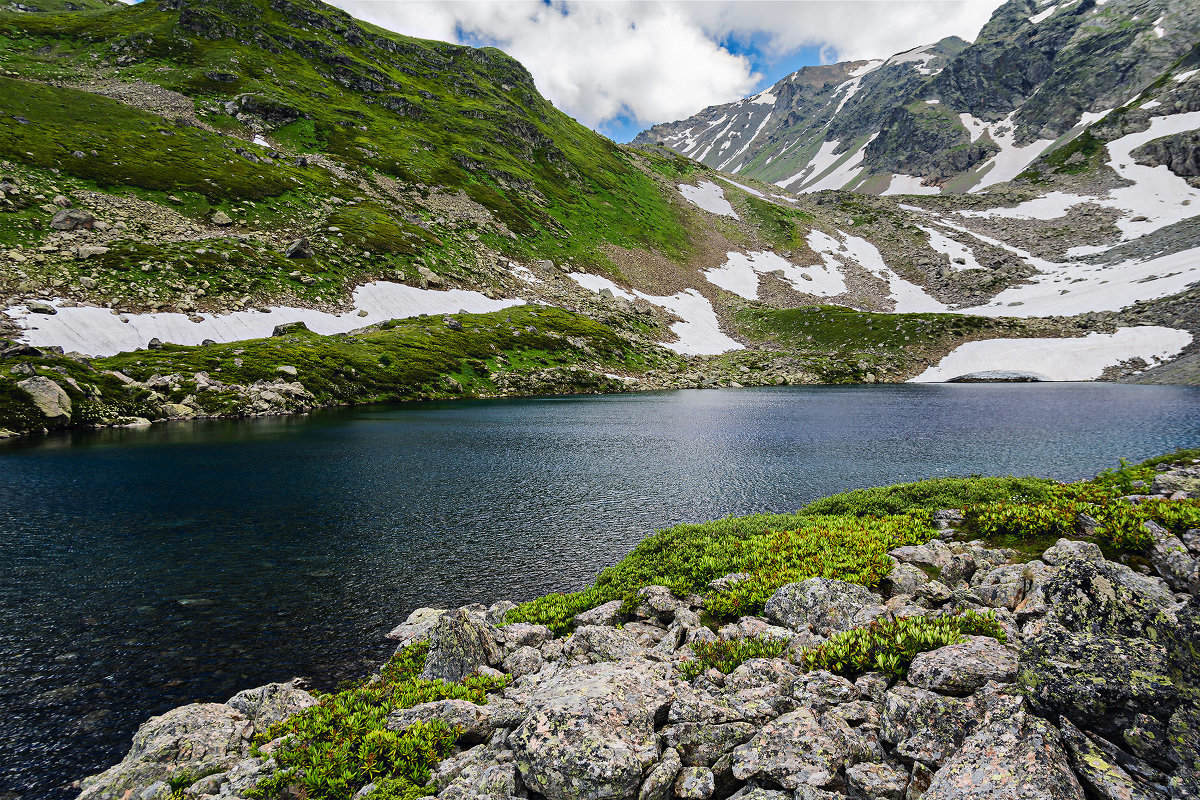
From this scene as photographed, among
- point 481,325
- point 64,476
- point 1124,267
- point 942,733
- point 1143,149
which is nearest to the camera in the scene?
point 942,733

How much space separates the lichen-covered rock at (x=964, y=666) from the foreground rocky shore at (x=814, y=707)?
0.10ft

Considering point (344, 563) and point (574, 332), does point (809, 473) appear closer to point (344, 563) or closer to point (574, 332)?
point (344, 563)

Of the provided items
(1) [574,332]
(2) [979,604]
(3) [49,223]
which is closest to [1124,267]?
(1) [574,332]

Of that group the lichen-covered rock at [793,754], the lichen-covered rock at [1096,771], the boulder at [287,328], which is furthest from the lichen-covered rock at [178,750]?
the boulder at [287,328]

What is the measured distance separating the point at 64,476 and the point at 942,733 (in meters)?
51.4

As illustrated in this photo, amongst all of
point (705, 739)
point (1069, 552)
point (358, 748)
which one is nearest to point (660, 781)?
point (705, 739)

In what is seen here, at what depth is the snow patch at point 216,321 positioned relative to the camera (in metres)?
63.3

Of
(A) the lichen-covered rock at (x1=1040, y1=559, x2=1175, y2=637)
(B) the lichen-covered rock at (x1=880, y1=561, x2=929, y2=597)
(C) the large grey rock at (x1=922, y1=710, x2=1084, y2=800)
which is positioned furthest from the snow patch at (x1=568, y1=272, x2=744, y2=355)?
(C) the large grey rock at (x1=922, y1=710, x2=1084, y2=800)

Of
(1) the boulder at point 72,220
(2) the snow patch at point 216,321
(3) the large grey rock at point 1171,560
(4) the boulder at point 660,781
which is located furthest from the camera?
(1) the boulder at point 72,220

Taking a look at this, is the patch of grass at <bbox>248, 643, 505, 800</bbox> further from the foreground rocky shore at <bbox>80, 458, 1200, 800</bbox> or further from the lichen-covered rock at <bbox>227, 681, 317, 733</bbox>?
the lichen-covered rock at <bbox>227, 681, 317, 733</bbox>

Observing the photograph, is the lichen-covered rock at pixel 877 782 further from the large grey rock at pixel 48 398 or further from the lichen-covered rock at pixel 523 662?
the large grey rock at pixel 48 398

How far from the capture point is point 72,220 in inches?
3098

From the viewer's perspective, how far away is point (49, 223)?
7688 cm

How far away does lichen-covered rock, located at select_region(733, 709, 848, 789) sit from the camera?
6.82 m
